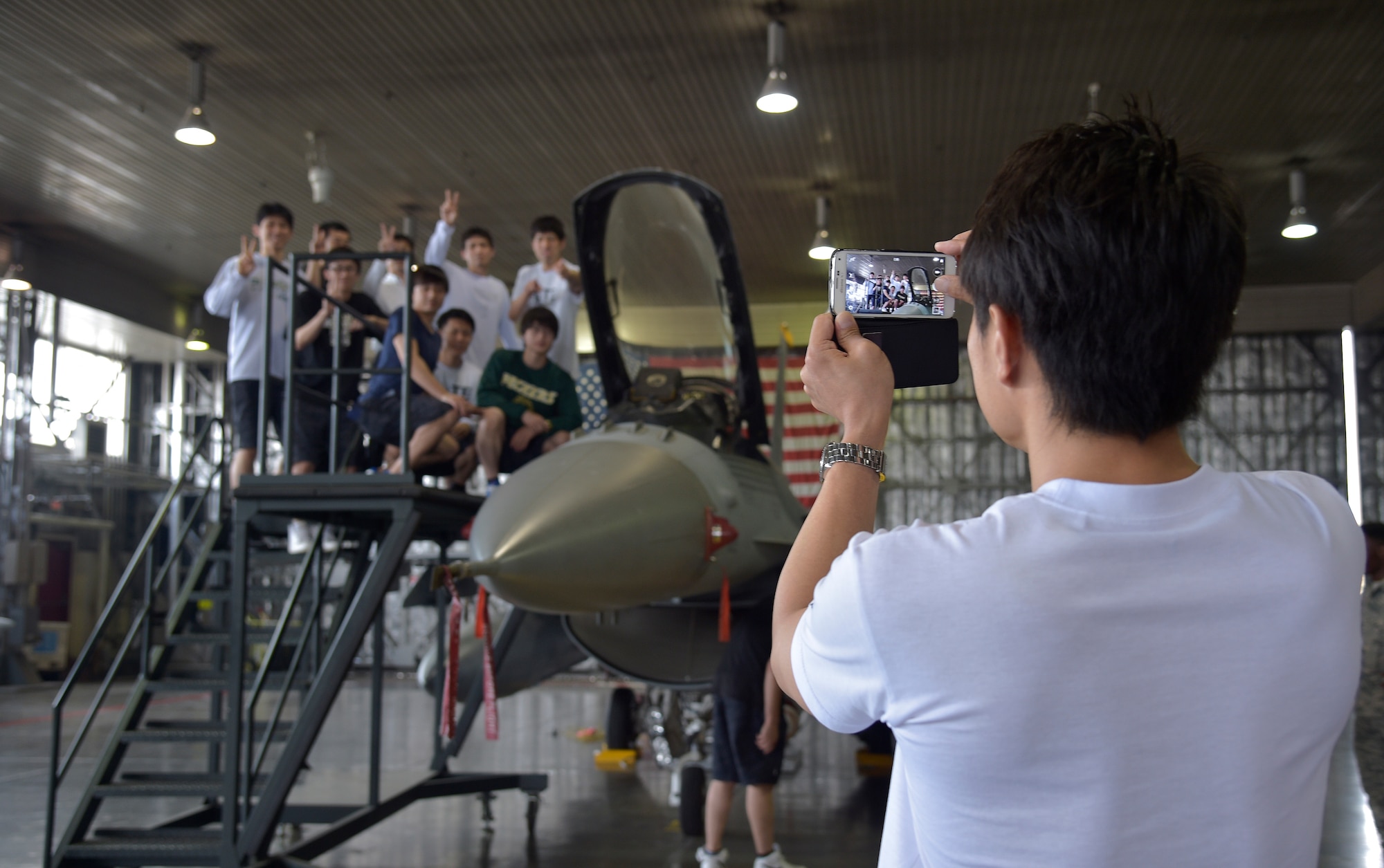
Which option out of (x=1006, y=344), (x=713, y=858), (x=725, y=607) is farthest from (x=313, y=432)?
(x=1006, y=344)

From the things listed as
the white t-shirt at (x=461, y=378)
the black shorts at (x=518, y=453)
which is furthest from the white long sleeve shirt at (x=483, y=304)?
the black shorts at (x=518, y=453)

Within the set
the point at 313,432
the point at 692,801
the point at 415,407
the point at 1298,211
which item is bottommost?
the point at 692,801

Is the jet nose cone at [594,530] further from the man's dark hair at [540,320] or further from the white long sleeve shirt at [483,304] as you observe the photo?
the white long sleeve shirt at [483,304]

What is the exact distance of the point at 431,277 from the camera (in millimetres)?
7227

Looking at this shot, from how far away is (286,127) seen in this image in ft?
42.2

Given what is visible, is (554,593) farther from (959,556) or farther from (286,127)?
(286,127)

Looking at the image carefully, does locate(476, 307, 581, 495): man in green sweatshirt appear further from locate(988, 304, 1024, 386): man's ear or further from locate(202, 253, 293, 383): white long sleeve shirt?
locate(988, 304, 1024, 386): man's ear

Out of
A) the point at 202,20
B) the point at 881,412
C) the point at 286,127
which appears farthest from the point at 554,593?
the point at 286,127

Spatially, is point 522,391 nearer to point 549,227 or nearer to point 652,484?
point 549,227

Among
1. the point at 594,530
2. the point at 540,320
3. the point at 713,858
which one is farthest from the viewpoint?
the point at 540,320

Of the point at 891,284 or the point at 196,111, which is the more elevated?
the point at 196,111

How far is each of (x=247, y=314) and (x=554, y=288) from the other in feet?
7.10

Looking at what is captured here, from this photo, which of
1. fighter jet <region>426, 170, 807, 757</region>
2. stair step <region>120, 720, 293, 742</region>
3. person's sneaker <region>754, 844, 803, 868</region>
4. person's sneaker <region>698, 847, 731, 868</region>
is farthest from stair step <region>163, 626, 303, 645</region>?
person's sneaker <region>754, 844, 803, 868</region>

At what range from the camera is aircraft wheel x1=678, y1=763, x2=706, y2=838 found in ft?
24.2
